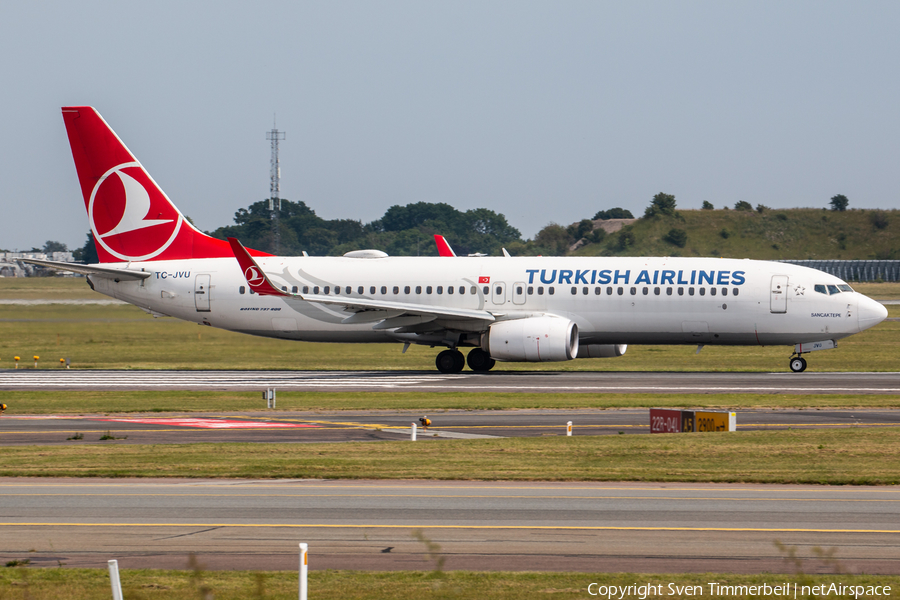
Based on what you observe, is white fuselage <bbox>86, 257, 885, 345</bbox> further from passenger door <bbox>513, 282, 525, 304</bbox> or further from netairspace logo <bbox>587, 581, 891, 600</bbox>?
netairspace logo <bbox>587, 581, 891, 600</bbox>

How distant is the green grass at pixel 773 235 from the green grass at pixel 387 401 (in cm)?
11830

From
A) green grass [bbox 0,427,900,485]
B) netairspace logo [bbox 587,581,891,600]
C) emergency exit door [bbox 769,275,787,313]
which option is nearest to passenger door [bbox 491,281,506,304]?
emergency exit door [bbox 769,275,787,313]

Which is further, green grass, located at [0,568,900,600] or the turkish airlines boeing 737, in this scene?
the turkish airlines boeing 737

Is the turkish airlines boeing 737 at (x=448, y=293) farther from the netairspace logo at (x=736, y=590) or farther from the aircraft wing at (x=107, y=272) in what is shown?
the netairspace logo at (x=736, y=590)

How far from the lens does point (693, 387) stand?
33.6m

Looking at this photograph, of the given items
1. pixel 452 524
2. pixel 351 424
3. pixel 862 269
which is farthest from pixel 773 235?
pixel 452 524

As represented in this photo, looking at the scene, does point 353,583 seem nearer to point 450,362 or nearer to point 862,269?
point 450,362

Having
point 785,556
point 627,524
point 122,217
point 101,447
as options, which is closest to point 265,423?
point 101,447

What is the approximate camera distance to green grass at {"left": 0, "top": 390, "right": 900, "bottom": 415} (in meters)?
29.0

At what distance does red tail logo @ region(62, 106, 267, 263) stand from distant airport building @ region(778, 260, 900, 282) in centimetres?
9592

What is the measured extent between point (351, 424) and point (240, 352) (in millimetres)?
26681

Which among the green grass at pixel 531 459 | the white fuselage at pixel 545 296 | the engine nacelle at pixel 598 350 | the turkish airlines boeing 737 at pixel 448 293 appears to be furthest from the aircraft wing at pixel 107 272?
the green grass at pixel 531 459

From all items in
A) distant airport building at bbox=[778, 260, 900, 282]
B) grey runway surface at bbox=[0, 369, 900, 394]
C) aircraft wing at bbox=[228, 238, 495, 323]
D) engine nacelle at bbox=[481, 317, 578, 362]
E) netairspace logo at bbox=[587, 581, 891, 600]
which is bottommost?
grey runway surface at bbox=[0, 369, 900, 394]

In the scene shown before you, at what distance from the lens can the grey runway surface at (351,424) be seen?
76.7ft
